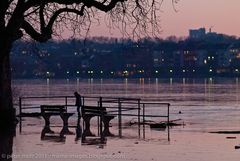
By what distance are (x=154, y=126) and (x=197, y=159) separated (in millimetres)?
13883

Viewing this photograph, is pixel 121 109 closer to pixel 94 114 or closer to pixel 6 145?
pixel 94 114

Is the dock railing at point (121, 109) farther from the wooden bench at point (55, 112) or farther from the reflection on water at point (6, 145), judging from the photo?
the reflection on water at point (6, 145)

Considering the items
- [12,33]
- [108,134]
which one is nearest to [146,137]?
[108,134]

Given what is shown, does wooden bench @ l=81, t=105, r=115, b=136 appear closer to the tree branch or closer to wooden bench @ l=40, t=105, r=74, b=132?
wooden bench @ l=40, t=105, r=74, b=132

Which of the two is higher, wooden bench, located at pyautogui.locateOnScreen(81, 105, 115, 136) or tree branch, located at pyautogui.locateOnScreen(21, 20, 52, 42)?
tree branch, located at pyautogui.locateOnScreen(21, 20, 52, 42)

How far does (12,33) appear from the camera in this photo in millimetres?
14125

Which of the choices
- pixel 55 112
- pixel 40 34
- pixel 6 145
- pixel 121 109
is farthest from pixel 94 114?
pixel 121 109

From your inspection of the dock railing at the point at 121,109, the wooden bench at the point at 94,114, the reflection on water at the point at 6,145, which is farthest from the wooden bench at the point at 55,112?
the reflection on water at the point at 6,145

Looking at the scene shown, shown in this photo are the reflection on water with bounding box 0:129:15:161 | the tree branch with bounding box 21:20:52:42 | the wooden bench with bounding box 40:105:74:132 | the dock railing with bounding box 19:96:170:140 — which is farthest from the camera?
the dock railing with bounding box 19:96:170:140

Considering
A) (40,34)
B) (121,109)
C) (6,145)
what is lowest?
(121,109)

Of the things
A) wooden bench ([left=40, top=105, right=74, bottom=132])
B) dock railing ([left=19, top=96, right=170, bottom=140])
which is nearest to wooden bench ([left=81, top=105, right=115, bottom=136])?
dock railing ([left=19, top=96, right=170, bottom=140])

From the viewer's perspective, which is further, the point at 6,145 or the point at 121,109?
the point at 121,109

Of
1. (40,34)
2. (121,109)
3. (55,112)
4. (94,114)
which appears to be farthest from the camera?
(121,109)

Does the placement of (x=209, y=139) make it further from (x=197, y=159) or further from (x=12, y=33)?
(x=12, y=33)
